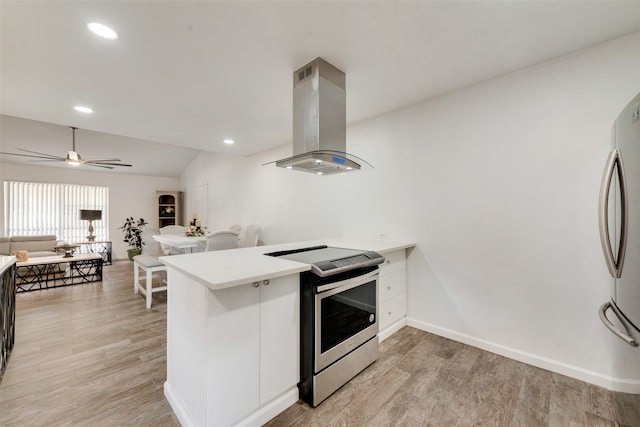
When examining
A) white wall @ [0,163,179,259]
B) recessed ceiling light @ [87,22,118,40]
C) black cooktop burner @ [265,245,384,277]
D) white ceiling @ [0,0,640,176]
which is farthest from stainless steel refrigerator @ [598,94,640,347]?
white wall @ [0,163,179,259]

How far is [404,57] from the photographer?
6.53 feet

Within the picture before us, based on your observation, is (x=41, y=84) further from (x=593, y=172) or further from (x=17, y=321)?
(x=593, y=172)

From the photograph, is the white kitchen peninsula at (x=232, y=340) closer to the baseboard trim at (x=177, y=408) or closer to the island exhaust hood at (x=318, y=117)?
the baseboard trim at (x=177, y=408)

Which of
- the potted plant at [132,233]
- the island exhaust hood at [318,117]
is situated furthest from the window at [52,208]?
the island exhaust hood at [318,117]

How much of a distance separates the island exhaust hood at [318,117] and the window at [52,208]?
755cm

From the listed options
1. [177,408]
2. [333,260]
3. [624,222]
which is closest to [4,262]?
[177,408]

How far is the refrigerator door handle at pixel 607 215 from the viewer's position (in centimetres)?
129

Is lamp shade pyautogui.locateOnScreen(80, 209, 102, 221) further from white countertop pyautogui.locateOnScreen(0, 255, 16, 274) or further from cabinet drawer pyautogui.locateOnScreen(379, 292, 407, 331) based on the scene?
cabinet drawer pyautogui.locateOnScreen(379, 292, 407, 331)

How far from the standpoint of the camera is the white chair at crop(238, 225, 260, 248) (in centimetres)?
465

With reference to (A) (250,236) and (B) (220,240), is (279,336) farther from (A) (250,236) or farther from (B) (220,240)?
(A) (250,236)

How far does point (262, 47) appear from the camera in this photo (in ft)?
6.09

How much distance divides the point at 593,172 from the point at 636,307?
3.96 feet

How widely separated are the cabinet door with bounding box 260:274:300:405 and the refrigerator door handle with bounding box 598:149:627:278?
175cm

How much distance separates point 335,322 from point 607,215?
1.76m
